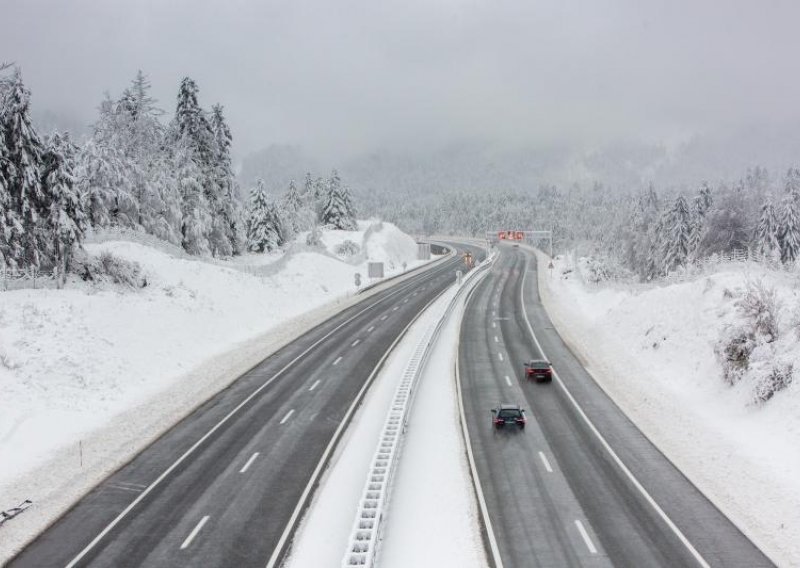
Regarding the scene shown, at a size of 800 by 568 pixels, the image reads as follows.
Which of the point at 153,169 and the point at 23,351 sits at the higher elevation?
the point at 153,169

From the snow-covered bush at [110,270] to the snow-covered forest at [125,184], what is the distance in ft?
3.52

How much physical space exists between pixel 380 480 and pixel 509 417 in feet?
24.9

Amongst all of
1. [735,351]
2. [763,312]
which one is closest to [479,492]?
[735,351]

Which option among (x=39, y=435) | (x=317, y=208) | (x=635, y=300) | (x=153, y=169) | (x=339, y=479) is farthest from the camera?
(x=317, y=208)

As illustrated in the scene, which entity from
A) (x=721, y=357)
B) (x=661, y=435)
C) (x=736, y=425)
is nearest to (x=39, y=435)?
(x=661, y=435)

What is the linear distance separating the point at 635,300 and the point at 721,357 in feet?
45.7

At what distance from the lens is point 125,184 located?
164 feet

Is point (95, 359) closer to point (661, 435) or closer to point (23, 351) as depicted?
point (23, 351)

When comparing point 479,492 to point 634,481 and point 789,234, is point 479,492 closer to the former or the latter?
point 634,481

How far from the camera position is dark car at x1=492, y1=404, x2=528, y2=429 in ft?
79.0

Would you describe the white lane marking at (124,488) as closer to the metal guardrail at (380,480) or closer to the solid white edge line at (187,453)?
the solid white edge line at (187,453)

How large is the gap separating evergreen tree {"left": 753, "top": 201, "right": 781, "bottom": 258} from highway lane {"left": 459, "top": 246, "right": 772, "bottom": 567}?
51.1 m

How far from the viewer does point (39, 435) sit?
22.3 metres

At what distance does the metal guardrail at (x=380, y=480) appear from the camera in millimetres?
14530
